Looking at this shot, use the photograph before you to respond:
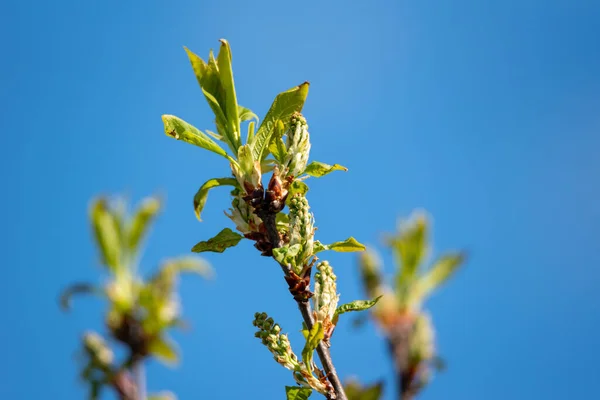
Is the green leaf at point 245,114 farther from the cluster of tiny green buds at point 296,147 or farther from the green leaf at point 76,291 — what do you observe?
the green leaf at point 76,291

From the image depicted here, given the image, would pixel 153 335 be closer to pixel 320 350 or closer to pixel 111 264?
pixel 111 264

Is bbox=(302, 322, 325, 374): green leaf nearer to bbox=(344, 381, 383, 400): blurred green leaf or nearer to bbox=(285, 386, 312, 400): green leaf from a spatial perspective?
bbox=(285, 386, 312, 400): green leaf

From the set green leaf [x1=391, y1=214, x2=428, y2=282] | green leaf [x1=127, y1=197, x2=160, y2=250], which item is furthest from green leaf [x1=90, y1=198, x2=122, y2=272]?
green leaf [x1=391, y1=214, x2=428, y2=282]

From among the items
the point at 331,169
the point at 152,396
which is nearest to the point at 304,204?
the point at 331,169

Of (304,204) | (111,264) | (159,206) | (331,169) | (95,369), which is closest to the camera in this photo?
(304,204)

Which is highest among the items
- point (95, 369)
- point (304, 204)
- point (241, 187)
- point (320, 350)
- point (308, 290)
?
point (95, 369)

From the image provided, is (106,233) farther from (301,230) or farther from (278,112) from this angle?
(301,230)
